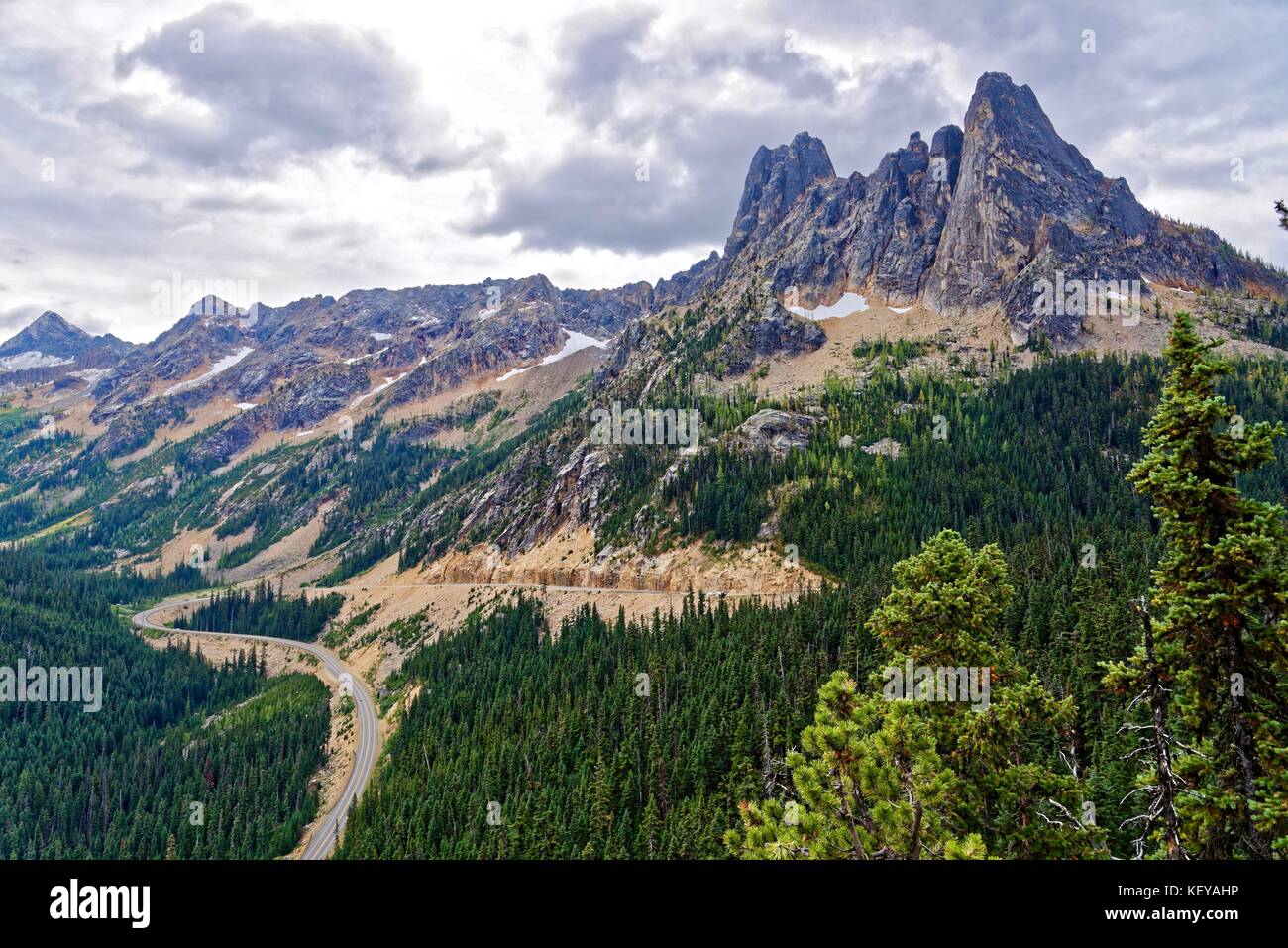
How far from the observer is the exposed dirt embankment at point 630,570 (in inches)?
4764

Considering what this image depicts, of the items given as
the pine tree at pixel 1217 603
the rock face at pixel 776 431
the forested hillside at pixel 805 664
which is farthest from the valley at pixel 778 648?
the rock face at pixel 776 431

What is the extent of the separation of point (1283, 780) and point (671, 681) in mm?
74825

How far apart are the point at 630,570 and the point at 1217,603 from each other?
129791mm

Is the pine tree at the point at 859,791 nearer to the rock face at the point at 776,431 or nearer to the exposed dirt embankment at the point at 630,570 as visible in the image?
the exposed dirt embankment at the point at 630,570

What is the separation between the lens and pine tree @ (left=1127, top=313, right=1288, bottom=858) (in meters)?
12.0

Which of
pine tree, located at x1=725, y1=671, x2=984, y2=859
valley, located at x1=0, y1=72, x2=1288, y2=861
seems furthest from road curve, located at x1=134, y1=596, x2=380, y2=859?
pine tree, located at x1=725, y1=671, x2=984, y2=859

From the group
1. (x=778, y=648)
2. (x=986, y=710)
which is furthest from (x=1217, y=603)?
(x=778, y=648)

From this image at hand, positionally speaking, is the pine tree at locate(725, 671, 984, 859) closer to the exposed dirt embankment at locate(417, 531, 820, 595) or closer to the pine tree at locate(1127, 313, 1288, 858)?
the pine tree at locate(1127, 313, 1288, 858)

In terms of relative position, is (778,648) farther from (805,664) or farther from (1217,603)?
(1217,603)

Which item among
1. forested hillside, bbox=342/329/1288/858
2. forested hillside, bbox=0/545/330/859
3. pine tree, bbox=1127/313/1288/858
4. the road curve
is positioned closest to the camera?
pine tree, bbox=1127/313/1288/858

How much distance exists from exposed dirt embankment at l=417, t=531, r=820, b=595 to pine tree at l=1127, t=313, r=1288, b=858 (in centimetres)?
10165

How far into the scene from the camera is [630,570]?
140125 mm
